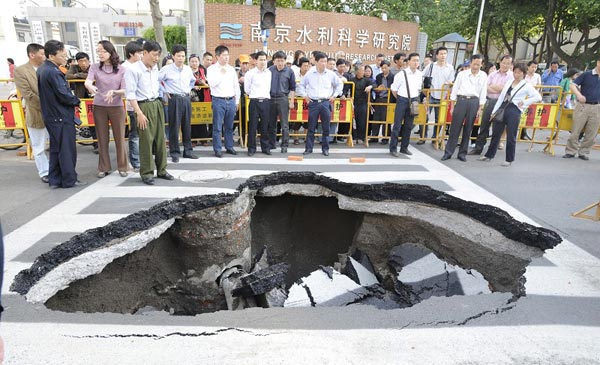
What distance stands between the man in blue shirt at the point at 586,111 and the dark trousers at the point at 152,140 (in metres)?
8.01

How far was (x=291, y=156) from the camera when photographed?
767cm

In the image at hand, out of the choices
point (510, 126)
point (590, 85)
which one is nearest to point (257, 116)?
point (510, 126)

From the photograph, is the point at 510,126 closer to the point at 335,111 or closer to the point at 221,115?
the point at 335,111

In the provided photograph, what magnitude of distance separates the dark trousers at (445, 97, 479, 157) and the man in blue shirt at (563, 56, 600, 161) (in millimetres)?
2228

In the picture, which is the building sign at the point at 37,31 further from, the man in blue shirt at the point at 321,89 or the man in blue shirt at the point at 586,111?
the man in blue shirt at the point at 586,111

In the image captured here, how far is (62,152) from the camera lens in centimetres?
537

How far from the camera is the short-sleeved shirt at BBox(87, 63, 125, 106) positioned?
5566 mm

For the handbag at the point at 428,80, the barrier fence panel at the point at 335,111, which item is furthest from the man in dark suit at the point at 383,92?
the handbag at the point at 428,80

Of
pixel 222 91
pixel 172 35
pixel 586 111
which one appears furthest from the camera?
pixel 172 35

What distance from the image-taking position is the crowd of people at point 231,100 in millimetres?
5391

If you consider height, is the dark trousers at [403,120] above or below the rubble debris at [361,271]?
above

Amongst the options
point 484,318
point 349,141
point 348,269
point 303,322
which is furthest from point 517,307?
point 349,141

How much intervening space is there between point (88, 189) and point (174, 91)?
7.18ft

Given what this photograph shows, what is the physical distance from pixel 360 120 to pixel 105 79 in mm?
5695
